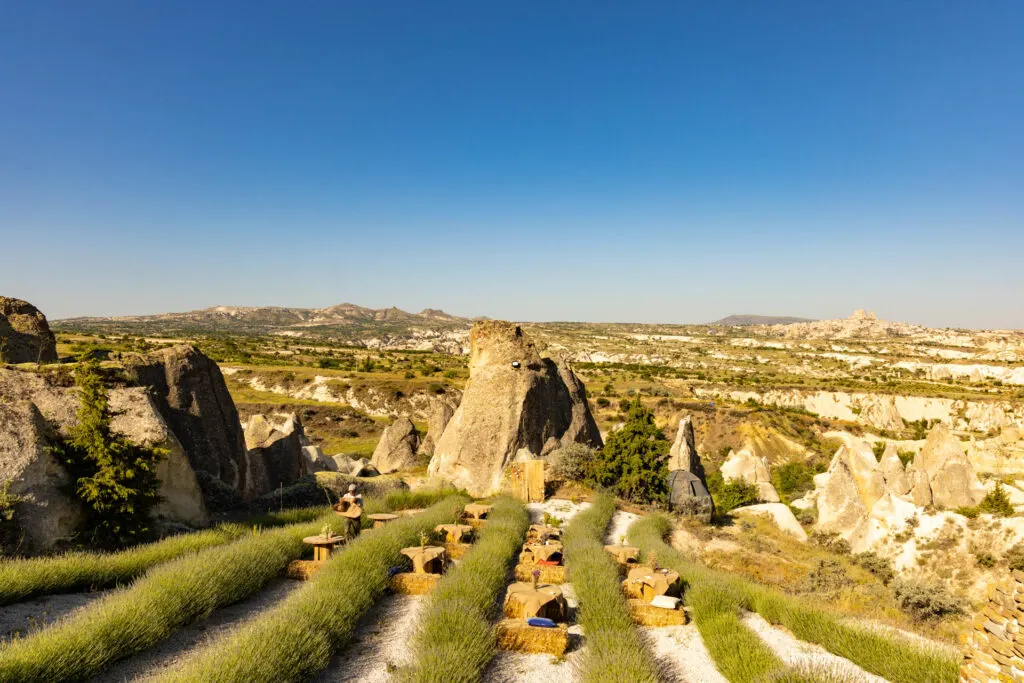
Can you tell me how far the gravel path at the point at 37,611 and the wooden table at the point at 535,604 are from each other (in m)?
5.61

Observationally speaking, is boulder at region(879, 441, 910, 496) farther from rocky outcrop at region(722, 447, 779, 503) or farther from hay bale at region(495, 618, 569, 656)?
hay bale at region(495, 618, 569, 656)

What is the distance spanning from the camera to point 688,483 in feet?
64.8

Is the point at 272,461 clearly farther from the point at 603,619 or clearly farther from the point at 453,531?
the point at 603,619

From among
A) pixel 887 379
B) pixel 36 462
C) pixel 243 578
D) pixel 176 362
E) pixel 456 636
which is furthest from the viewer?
pixel 887 379

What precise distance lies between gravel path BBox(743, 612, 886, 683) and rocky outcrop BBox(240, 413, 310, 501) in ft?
46.3

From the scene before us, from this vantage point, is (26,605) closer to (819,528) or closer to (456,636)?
(456,636)

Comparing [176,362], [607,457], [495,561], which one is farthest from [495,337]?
[495,561]

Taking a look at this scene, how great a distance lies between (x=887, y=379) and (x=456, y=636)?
115642 mm

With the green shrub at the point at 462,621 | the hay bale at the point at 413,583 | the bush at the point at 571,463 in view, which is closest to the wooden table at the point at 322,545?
the hay bale at the point at 413,583

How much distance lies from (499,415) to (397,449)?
36.3ft

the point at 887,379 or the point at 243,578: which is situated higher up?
the point at 243,578

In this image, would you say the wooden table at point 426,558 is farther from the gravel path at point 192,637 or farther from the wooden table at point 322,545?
the gravel path at point 192,637

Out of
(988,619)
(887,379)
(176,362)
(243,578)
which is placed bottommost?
(887,379)

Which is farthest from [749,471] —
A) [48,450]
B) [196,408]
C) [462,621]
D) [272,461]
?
[48,450]
